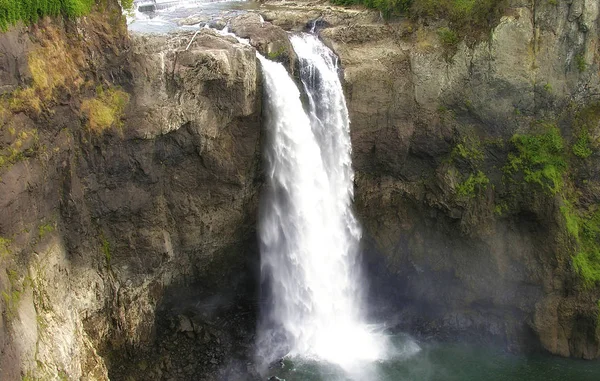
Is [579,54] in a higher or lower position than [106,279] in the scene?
higher

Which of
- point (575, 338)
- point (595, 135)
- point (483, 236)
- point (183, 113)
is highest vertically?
point (183, 113)

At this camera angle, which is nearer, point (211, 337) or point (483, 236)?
point (211, 337)

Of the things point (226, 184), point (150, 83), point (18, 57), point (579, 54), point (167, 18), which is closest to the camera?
point (18, 57)

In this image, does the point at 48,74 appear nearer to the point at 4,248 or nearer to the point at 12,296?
the point at 4,248

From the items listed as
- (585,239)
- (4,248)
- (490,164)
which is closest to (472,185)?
(490,164)

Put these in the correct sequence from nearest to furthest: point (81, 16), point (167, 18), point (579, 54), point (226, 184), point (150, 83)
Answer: point (81, 16) < point (150, 83) < point (226, 184) < point (579, 54) < point (167, 18)

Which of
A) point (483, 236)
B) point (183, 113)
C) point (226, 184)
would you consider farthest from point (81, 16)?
point (483, 236)

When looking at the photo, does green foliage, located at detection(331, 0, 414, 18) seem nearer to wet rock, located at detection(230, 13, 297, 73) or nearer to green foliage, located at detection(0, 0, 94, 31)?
wet rock, located at detection(230, 13, 297, 73)

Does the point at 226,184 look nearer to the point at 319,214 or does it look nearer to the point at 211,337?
the point at 319,214
